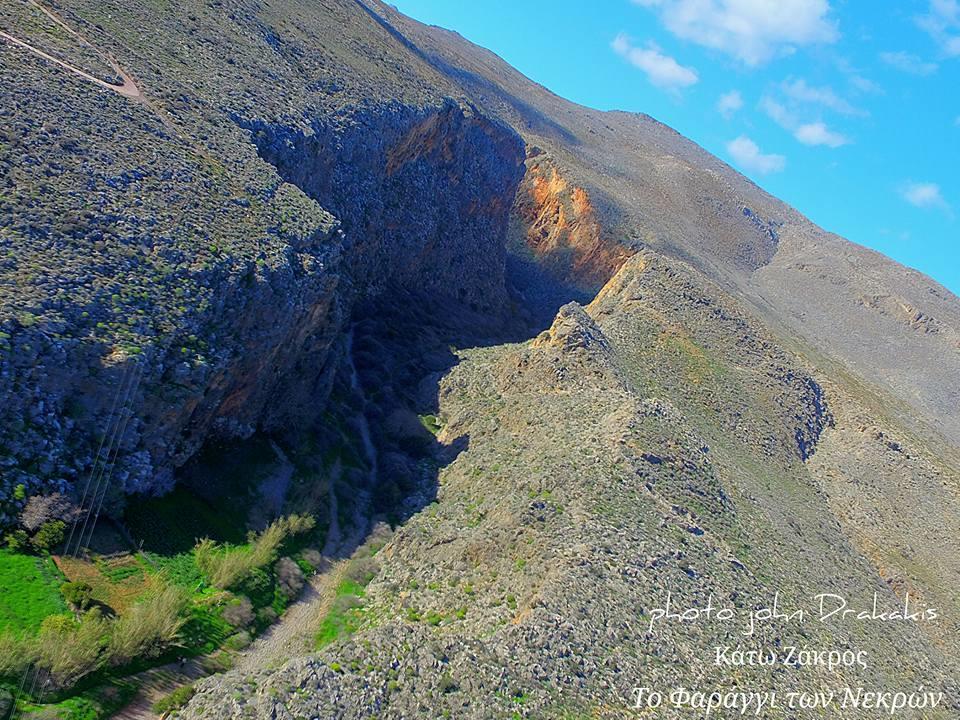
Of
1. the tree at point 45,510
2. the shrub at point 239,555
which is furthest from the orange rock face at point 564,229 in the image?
the tree at point 45,510

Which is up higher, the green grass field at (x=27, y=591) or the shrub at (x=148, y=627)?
the shrub at (x=148, y=627)

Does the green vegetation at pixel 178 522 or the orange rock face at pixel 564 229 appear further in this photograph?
the orange rock face at pixel 564 229

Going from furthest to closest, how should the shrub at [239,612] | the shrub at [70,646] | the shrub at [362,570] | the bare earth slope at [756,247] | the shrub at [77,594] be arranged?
the bare earth slope at [756,247]
the shrub at [362,570]
the shrub at [239,612]
the shrub at [77,594]
the shrub at [70,646]

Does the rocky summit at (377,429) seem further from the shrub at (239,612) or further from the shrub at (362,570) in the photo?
the shrub at (239,612)

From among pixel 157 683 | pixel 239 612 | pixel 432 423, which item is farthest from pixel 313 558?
pixel 432 423

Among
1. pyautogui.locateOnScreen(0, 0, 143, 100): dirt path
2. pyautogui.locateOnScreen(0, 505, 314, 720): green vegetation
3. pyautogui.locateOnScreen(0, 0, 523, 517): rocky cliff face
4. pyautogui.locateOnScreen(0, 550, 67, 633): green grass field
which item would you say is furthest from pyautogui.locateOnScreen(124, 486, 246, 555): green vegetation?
pyautogui.locateOnScreen(0, 0, 143, 100): dirt path

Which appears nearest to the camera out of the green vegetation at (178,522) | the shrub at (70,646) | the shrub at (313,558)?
the shrub at (70,646)

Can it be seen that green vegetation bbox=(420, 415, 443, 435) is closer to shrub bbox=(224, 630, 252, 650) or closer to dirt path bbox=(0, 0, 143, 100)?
shrub bbox=(224, 630, 252, 650)

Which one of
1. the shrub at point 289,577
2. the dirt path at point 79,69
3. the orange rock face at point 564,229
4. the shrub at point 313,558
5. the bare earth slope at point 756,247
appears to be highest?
the bare earth slope at point 756,247
